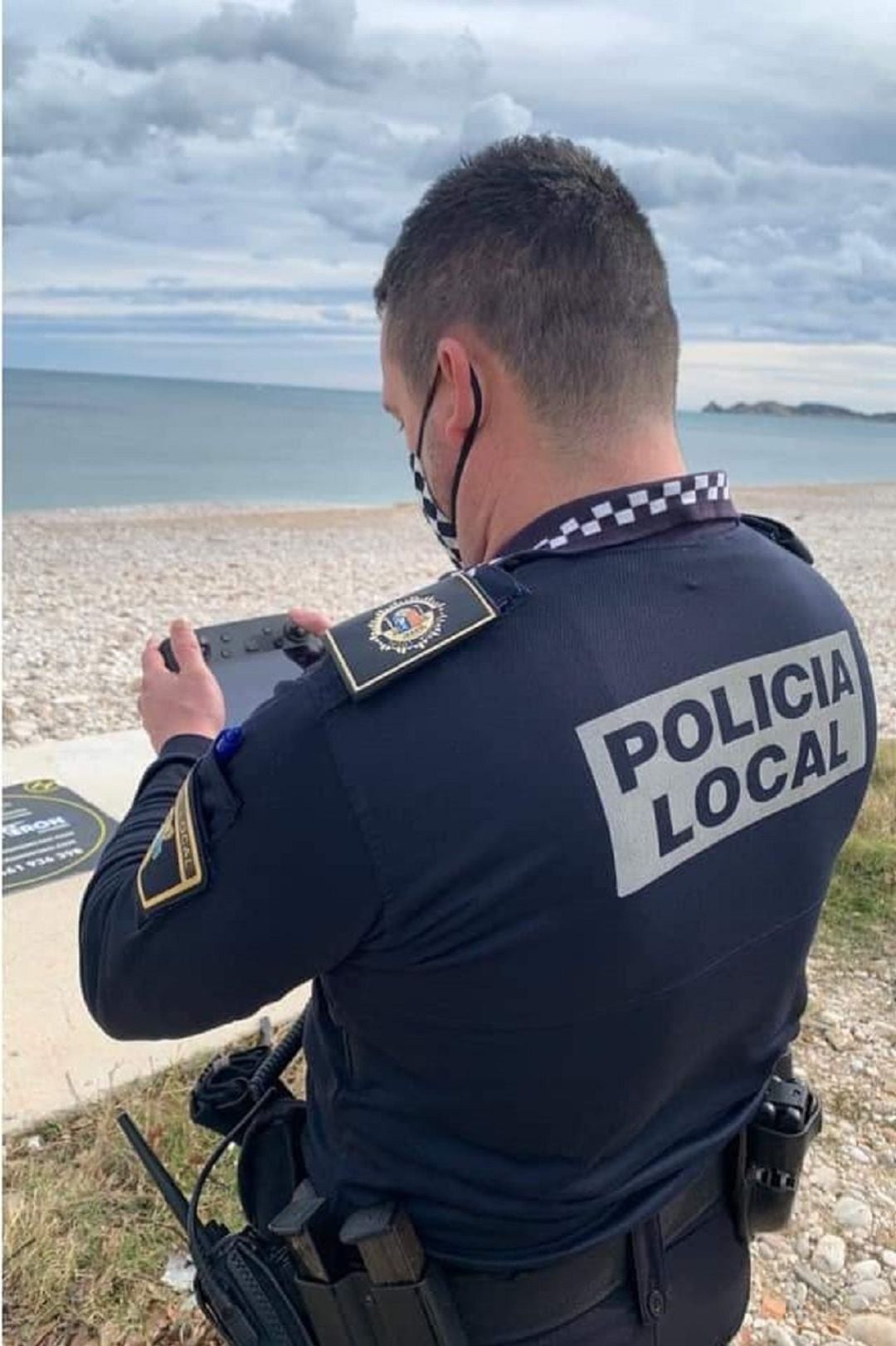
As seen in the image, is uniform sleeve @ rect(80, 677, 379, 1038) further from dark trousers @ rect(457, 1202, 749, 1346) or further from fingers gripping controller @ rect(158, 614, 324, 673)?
dark trousers @ rect(457, 1202, 749, 1346)

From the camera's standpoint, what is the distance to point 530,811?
4.37 ft

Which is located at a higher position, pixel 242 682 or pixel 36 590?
pixel 242 682

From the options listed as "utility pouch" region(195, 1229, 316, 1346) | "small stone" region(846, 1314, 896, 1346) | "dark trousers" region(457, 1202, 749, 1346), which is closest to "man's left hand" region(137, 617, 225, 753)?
"utility pouch" region(195, 1229, 316, 1346)

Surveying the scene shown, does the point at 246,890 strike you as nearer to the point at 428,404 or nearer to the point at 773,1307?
the point at 428,404

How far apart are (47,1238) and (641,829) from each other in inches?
84.1

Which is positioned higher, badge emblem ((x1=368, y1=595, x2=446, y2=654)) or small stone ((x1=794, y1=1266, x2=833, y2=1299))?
badge emblem ((x1=368, y1=595, x2=446, y2=654))

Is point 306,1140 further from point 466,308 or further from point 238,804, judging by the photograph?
point 466,308

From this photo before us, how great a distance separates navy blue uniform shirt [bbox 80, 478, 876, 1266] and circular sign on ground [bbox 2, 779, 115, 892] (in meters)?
3.24

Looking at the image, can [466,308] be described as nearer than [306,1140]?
Yes

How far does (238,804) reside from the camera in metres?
1.38

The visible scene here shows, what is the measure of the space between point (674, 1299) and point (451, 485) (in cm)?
127

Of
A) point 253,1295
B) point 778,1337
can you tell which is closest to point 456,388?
point 253,1295

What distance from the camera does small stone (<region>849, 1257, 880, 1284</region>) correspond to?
3010 mm

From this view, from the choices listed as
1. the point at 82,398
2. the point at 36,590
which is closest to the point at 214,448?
the point at 36,590
